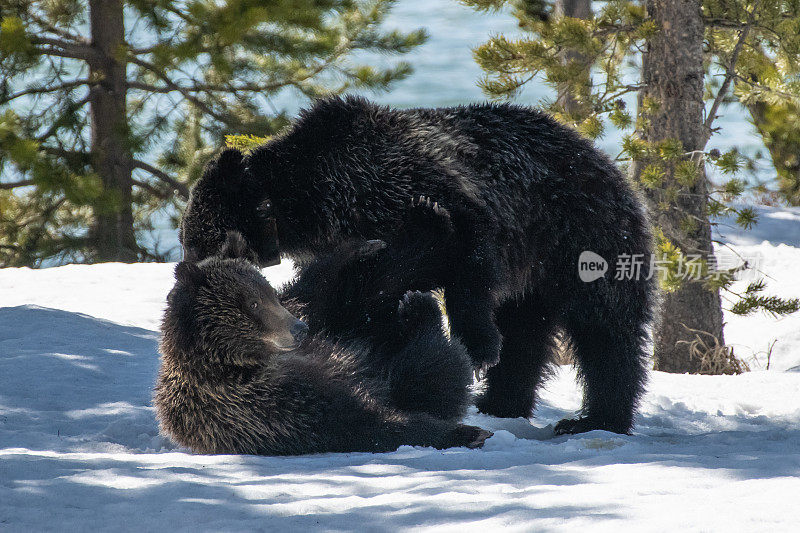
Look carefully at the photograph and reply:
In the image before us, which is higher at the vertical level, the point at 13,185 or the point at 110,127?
the point at 110,127

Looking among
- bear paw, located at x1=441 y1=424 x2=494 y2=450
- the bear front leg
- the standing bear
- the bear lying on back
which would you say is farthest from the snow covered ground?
the standing bear

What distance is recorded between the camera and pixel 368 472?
3.12 meters

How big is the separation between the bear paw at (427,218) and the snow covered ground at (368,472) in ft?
3.49

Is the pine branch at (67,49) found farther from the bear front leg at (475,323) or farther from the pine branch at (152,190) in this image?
the bear front leg at (475,323)

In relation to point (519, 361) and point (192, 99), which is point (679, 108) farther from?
point (192, 99)

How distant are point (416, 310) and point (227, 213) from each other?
3.67 feet

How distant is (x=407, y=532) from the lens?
7.71 ft

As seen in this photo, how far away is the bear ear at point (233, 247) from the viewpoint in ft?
12.9

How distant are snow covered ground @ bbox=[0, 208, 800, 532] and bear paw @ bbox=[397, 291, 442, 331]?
2.32 ft

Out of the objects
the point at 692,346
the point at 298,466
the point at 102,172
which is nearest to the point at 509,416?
the point at 298,466

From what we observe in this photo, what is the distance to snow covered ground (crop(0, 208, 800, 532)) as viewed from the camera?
96.8 inches

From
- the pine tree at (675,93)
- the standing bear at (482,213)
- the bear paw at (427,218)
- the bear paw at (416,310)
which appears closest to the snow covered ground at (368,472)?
the standing bear at (482,213)

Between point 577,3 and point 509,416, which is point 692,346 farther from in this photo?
point 577,3

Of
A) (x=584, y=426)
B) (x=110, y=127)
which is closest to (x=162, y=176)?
(x=110, y=127)
